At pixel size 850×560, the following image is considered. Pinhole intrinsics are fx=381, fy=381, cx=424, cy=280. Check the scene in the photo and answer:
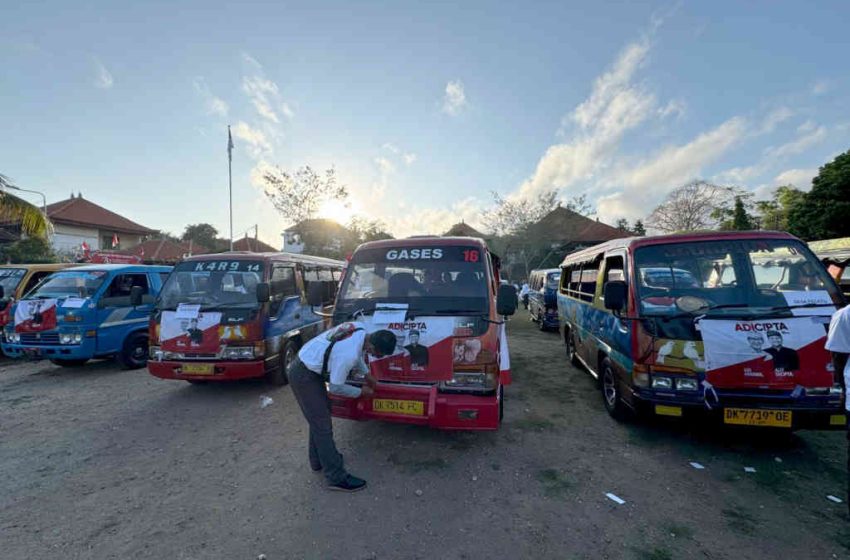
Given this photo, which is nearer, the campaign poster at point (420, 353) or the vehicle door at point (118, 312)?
the campaign poster at point (420, 353)

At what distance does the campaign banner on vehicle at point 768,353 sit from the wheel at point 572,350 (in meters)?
3.32

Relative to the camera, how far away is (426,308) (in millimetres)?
4129

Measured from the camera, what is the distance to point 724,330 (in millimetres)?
3617

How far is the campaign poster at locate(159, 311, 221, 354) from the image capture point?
18.0 feet

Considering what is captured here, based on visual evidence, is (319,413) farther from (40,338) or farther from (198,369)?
(40,338)

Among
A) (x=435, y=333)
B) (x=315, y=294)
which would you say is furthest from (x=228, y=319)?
(x=435, y=333)

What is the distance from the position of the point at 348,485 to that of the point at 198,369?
11.1 ft

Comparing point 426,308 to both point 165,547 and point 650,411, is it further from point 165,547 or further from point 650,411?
point 165,547

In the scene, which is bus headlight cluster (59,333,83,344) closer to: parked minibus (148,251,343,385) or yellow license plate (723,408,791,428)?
parked minibus (148,251,343,385)

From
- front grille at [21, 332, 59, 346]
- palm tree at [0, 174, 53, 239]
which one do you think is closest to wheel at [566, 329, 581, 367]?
front grille at [21, 332, 59, 346]

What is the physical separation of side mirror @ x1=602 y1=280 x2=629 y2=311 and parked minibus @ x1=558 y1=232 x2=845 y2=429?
A: 1cm

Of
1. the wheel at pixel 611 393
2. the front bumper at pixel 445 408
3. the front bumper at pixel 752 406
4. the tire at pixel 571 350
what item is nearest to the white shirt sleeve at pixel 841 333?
the front bumper at pixel 752 406

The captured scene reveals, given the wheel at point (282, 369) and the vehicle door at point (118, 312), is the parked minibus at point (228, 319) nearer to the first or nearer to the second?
the wheel at point (282, 369)

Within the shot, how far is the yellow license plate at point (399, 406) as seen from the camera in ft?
11.7
